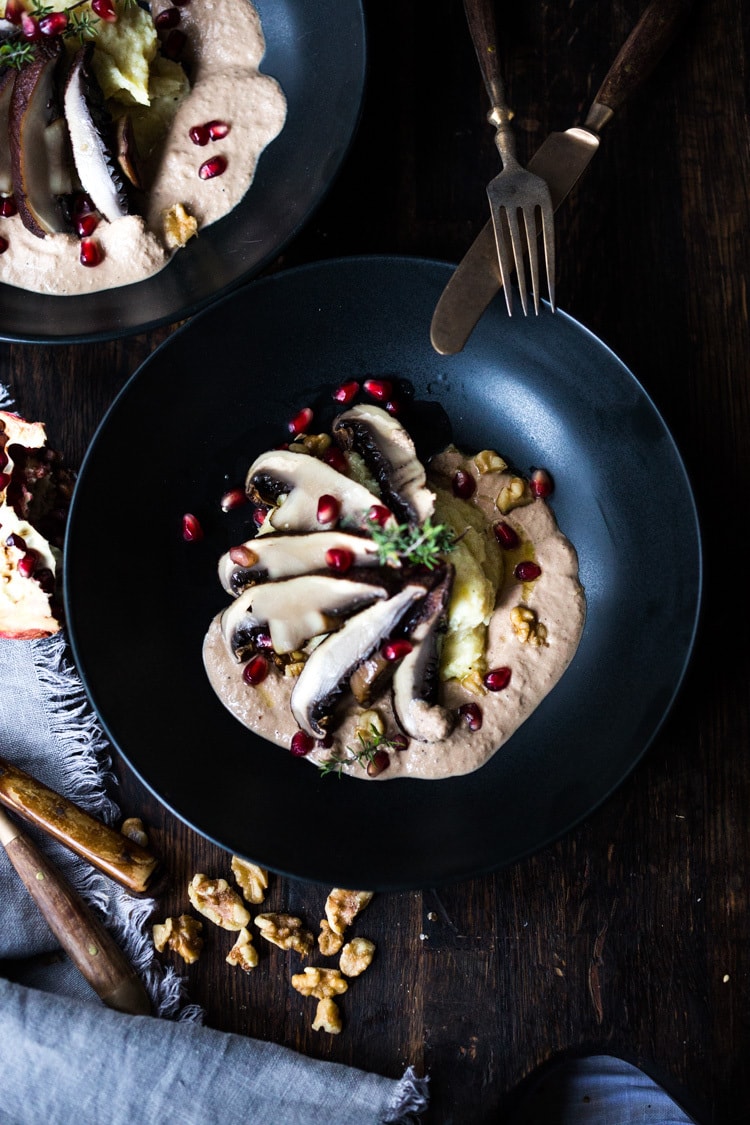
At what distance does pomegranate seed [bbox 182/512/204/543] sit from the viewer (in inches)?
134

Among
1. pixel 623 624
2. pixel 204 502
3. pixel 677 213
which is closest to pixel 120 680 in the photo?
pixel 204 502

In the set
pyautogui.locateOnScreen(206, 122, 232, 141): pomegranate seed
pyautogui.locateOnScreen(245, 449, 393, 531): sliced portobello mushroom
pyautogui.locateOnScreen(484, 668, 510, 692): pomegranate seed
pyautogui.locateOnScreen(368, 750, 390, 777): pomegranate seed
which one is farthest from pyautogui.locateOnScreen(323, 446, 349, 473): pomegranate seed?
pyautogui.locateOnScreen(206, 122, 232, 141): pomegranate seed

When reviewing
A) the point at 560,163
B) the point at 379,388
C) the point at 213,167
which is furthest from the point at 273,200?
the point at 560,163

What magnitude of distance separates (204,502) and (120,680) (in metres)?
0.70

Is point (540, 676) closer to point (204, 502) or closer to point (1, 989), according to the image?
point (204, 502)

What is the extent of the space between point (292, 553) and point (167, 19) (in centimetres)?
204

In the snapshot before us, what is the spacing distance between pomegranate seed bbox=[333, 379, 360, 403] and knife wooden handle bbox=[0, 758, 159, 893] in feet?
5.80

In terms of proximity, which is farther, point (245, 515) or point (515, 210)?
point (245, 515)

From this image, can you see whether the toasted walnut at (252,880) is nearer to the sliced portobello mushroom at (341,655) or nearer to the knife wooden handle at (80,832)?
the knife wooden handle at (80,832)

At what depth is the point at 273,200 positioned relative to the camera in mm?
3408

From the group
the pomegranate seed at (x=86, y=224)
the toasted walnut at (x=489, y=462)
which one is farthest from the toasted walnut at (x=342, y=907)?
the pomegranate seed at (x=86, y=224)

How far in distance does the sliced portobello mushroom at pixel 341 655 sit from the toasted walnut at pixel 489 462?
58cm

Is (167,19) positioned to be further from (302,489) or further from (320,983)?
(320,983)

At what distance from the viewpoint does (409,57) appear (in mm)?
3639
